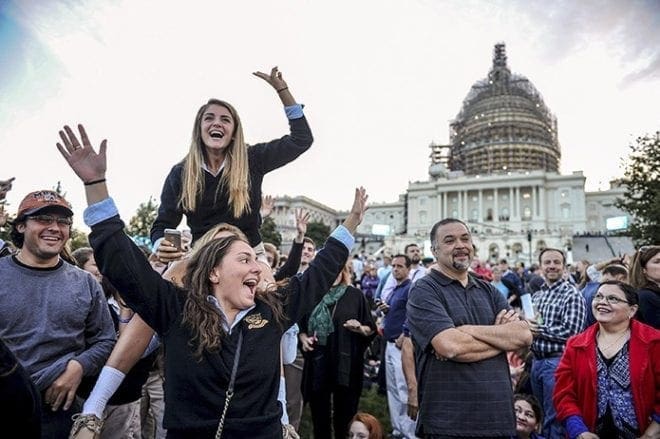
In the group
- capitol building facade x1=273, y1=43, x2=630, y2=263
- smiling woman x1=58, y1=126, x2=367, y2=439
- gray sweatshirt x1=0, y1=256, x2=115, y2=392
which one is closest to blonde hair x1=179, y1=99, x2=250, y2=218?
smiling woman x1=58, y1=126, x2=367, y2=439

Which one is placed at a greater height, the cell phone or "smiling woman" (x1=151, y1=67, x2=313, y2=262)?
"smiling woman" (x1=151, y1=67, x2=313, y2=262)

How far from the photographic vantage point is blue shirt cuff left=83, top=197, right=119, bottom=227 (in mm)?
2045

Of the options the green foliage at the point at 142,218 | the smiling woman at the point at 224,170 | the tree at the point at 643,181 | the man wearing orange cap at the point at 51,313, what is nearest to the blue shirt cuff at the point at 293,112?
the smiling woman at the point at 224,170

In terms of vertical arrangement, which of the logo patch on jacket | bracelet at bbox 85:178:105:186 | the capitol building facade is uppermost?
the capitol building facade

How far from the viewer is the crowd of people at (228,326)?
2148 millimetres

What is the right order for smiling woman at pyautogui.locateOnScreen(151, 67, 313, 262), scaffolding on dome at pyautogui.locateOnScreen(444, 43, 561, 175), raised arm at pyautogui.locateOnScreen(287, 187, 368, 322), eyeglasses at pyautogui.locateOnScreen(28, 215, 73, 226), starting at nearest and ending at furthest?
raised arm at pyautogui.locateOnScreen(287, 187, 368, 322) → eyeglasses at pyautogui.locateOnScreen(28, 215, 73, 226) → smiling woman at pyautogui.locateOnScreen(151, 67, 313, 262) → scaffolding on dome at pyautogui.locateOnScreen(444, 43, 561, 175)

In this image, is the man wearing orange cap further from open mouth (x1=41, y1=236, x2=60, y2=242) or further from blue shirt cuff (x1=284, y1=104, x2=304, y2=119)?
blue shirt cuff (x1=284, y1=104, x2=304, y2=119)

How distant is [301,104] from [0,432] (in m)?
2.49

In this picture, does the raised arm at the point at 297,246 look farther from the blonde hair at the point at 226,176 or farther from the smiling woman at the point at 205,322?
the smiling woman at the point at 205,322

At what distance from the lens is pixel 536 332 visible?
515 cm

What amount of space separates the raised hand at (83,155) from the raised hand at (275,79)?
1387 mm

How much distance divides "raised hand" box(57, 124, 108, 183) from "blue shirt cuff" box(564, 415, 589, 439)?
383cm

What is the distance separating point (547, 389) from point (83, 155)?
16.3 ft

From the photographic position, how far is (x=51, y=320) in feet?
9.19
